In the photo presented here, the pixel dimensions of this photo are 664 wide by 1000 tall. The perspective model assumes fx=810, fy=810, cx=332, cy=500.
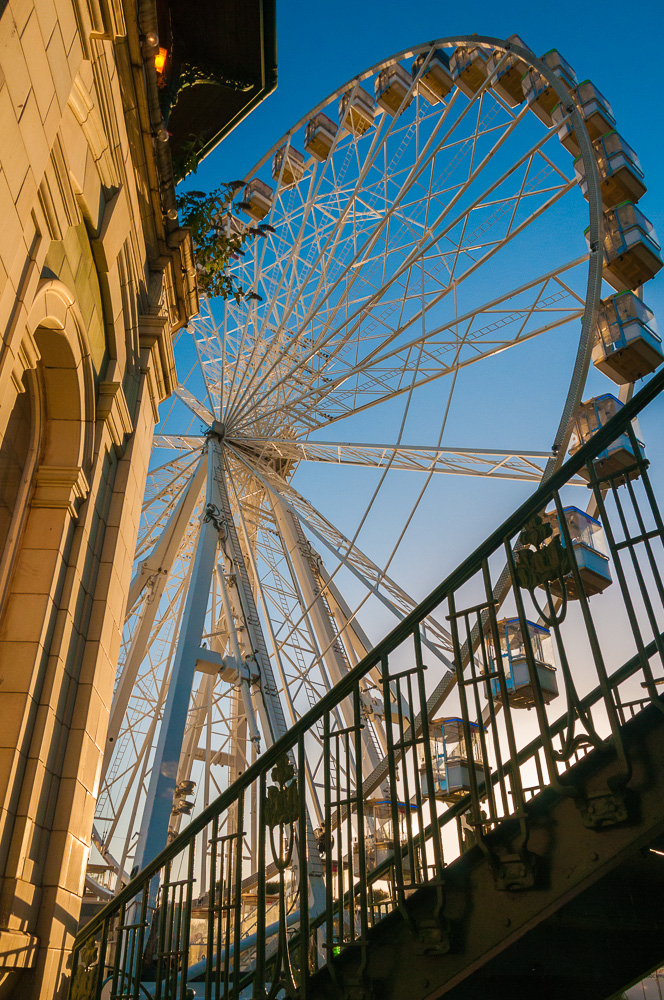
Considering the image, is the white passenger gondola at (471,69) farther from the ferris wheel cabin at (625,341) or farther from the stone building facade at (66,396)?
the stone building facade at (66,396)

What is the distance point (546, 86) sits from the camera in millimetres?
13062

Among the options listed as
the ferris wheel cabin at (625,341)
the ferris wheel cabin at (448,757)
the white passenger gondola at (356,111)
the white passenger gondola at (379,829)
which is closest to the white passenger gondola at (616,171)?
the ferris wheel cabin at (625,341)

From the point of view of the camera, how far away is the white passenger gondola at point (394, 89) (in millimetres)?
15930

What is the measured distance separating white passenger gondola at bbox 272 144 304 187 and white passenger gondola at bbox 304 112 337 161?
754mm

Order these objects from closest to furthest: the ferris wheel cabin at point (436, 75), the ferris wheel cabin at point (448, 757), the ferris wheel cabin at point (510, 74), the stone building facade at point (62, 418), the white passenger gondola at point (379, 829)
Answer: the stone building facade at point (62, 418) < the ferris wheel cabin at point (448, 757) < the white passenger gondola at point (379, 829) < the ferris wheel cabin at point (510, 74) < the ferris wheel cabin at point (436, 75)

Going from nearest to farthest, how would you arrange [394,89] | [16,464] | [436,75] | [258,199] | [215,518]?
1. [16,464]
2. [215,518]
3. [436,75]
4. [394,89]
5. [258,199]

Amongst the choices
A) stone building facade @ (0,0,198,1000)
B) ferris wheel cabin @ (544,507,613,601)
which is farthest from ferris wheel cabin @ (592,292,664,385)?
stone building facade @ (0,0,198,1000)

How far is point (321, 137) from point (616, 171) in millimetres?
7207

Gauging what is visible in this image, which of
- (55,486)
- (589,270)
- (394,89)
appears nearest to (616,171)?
(589,270)

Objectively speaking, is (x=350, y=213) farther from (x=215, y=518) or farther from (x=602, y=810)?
(x=602, y=810)

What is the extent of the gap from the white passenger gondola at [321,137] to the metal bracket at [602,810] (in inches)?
662

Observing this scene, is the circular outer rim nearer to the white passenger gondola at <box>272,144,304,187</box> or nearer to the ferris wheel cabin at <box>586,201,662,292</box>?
the ferris wheel cabin at <box>586,201,662,292</box>

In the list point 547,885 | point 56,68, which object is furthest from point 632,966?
point 56,68

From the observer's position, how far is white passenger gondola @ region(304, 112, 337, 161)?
17.4m
